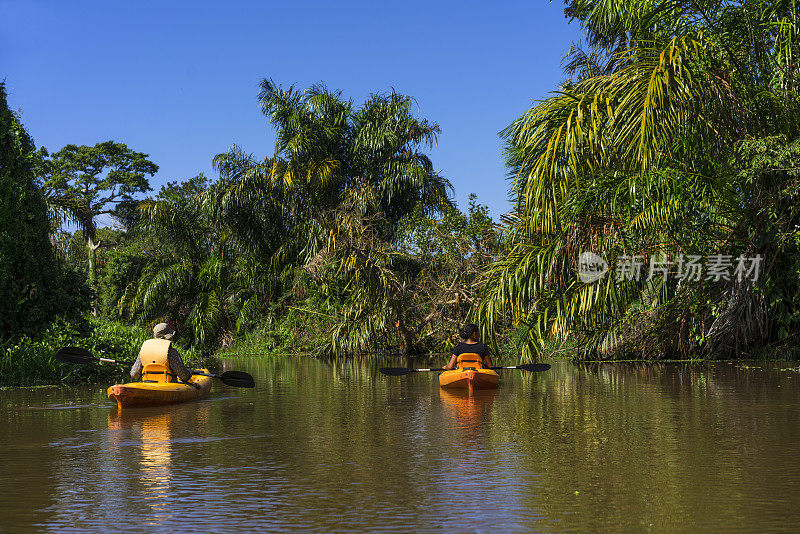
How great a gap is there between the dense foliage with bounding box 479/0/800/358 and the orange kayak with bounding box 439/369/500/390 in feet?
8.64

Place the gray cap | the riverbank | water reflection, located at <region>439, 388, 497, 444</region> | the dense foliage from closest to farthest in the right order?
water reflection, located at <region>439, 388, 497, 444</region>
the gray cap
the dense foliage
the riverbank

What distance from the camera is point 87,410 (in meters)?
13.0

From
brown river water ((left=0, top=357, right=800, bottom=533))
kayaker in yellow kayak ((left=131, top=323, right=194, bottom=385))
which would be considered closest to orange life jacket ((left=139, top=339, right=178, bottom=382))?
kayaker in yellow kayak ((left=131, top=323, right=194, bottom=385))

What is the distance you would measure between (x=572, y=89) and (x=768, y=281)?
567 centimetres

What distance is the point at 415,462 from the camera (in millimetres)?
8039

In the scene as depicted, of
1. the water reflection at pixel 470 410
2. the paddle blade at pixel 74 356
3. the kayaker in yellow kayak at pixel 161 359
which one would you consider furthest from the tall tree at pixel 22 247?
the water reflection at pixel 470 410

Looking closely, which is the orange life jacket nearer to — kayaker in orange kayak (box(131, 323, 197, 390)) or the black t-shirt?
kayaker in orange kayak (box(131, 323, 197, 390))

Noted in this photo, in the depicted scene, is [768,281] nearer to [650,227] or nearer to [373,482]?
[650,227]

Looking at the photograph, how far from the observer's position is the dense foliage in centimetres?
1666

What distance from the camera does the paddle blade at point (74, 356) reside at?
16062 mm

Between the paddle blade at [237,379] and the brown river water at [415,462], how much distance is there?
0.39m

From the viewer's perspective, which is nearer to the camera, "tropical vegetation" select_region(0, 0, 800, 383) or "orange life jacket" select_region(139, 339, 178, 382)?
"orange life jacket" select_region(139, 339, 178, 382)

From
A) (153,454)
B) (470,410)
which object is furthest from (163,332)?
(153,454)

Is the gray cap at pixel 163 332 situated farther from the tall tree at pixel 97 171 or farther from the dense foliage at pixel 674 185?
the tall tree at pixel 97 171
